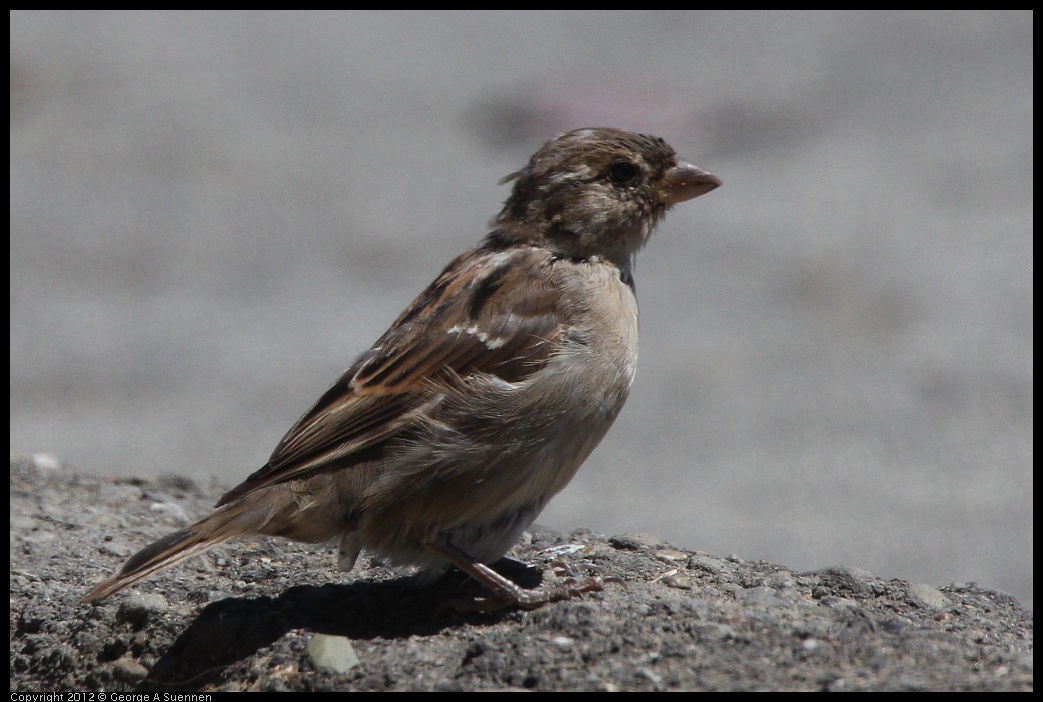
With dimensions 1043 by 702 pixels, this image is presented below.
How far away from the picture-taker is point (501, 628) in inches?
179

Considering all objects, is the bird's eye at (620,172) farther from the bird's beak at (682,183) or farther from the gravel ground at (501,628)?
the gravel ground at (501,628)

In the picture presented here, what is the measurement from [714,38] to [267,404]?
905 centimetres

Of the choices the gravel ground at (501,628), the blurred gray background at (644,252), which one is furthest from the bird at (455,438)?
the blurred gray background at (644,252)

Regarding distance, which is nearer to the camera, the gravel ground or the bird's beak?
the gravel ground

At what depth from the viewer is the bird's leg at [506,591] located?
4637mm

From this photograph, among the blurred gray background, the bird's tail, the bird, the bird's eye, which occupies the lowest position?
the bird's tail

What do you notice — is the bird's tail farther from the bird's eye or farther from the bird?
the bird's eye

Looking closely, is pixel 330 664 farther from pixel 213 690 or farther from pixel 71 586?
pixel 71 586

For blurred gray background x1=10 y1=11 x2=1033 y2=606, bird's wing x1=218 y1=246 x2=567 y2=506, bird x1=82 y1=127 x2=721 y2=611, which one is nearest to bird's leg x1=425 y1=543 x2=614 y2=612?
bird x1=82 y1=127 x2=721 y2=611

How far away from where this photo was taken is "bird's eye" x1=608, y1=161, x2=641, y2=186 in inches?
219

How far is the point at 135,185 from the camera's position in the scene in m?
14.4

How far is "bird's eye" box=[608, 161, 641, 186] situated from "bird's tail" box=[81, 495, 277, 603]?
201cm

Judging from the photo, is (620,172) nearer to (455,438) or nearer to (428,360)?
(428,360)

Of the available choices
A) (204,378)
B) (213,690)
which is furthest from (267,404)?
(213,690)
